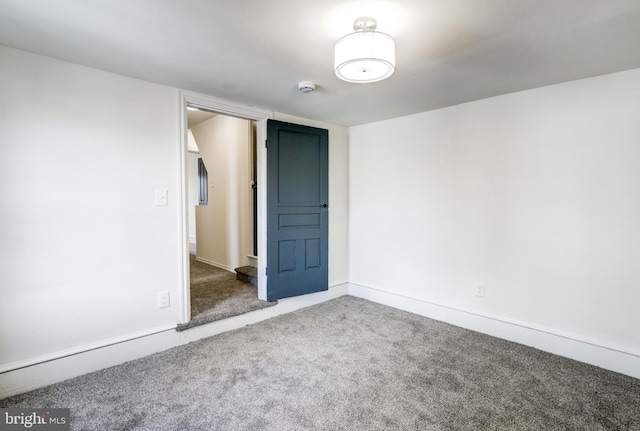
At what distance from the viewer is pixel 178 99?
8.54 ft

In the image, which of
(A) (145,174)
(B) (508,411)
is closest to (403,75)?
(A) (145,174)

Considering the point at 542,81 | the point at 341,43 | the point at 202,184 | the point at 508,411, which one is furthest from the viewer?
the point at 202,184

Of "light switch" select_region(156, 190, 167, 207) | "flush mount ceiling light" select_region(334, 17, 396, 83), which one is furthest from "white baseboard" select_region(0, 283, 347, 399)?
"flush mount ceiling light" select_region(334, 17, 396, 83)

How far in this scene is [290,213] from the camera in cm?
344

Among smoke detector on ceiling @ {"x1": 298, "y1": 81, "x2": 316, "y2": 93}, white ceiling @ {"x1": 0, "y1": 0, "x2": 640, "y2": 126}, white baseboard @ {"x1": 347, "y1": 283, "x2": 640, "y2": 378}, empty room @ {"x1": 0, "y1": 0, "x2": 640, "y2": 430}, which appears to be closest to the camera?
white ceiling @ {"x1": 0, "y1": 0, "x2": 640, "y2": 126}

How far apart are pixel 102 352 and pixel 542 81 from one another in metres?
3.94

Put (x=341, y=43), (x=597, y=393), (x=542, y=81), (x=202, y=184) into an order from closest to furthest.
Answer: (x=341, y=43), (x=597, y=393), (x=542, y=81), (x=202, y=184)

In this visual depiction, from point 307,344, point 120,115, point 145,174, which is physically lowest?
point 307,344

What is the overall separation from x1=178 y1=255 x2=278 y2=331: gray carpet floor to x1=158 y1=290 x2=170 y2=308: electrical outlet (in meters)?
0.23

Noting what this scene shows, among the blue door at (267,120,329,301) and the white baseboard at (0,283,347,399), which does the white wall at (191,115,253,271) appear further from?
the white baseboard at (0,283,347,399)

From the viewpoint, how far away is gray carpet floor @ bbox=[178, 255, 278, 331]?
2.85 meters

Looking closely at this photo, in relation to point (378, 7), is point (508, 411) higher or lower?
lower

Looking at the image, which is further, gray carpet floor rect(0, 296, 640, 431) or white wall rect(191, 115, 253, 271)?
white wall rect(191, 115, 253, 271)

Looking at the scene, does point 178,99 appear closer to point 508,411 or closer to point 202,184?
point 508,411
